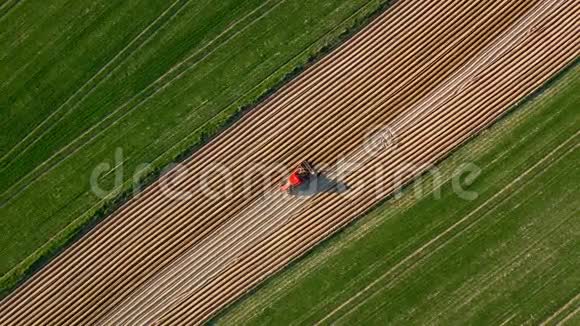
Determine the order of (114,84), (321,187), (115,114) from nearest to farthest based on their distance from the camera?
1. (321,187)
2. (115,114)
3. (114,84)

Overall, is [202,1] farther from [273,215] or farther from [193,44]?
[273,215]

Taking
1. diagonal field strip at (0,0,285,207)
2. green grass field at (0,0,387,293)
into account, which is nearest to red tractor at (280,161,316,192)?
green grass field at (0,0,387,293)

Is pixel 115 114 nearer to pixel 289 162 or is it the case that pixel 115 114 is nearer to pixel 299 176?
pixel 289 162

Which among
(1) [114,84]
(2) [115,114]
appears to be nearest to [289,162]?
(2) [115,114]

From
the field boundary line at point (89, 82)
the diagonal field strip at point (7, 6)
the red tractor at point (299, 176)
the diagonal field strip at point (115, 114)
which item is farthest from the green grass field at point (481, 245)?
the diagonal field strip at point (7, 6)

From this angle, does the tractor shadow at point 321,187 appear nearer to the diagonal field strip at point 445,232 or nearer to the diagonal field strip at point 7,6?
the diagonal field strip at point 445,232

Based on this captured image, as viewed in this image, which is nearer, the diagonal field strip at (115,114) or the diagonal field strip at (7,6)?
the diagonal field strip at (115,114)

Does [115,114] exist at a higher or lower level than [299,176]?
higher
